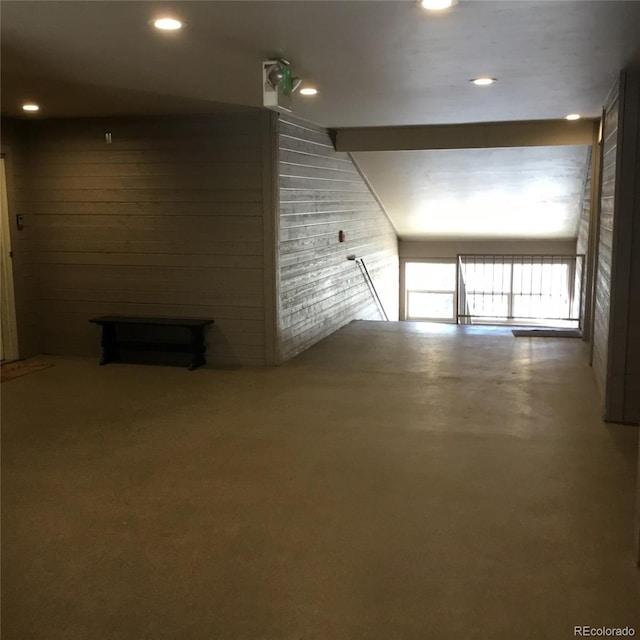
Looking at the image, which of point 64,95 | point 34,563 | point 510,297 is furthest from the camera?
point 510,297

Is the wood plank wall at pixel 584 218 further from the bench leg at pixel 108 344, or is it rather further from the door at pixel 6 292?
the door at pixel 6 292

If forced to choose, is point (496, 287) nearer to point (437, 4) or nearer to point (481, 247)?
point (481, 247)

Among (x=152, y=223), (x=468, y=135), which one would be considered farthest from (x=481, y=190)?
(x=152, y=223)

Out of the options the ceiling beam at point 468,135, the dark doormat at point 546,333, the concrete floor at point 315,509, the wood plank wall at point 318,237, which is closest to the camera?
the concrete floor at point 315,509

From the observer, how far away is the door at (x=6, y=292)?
610 cm

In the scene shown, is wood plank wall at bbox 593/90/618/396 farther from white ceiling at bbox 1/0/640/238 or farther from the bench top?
the bench top

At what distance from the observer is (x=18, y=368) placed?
19.4 ft

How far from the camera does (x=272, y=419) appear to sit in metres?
4.46

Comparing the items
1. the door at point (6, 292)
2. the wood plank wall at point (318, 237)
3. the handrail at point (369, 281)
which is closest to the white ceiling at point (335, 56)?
the wood plank wall at point (318, 237)

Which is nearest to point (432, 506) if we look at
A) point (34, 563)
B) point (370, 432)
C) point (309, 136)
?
point (370, 432)

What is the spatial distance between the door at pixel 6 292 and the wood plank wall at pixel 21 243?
3 centimetres

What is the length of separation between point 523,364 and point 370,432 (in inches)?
92.1

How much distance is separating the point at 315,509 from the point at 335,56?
249 centimetres

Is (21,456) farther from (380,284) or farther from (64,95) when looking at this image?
(380,284)
